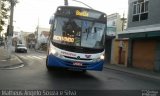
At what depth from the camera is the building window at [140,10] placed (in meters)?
34.1

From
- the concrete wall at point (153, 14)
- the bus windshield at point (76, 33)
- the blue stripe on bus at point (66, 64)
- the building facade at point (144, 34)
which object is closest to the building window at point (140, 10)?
the building facade at point (144, 34)

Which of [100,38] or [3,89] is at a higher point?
[100,38]

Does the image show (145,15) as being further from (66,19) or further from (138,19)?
(66,19)

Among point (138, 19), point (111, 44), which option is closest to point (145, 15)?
point (138, 19)

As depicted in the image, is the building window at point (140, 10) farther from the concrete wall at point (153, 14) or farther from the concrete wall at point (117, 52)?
the concrete wall at point (117, 52)

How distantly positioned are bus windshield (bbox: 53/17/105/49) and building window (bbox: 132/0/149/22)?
16.5 metres

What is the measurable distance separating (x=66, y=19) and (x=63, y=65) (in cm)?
232

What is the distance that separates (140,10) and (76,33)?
59.9 ft

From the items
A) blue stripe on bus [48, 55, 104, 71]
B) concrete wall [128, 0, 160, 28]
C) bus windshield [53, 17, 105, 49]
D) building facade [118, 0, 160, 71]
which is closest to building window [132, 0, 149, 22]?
building facade [118, 0, 160, 71]

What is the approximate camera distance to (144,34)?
103 ft

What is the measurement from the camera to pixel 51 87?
13.7 meters

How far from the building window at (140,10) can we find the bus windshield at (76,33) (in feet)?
54.3

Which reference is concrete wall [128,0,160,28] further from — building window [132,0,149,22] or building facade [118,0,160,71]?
building window [132,0,149,22]

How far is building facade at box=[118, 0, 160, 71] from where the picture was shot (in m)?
31.5
